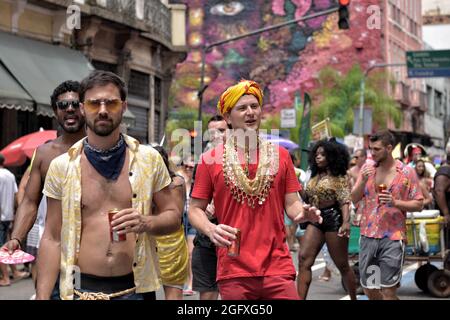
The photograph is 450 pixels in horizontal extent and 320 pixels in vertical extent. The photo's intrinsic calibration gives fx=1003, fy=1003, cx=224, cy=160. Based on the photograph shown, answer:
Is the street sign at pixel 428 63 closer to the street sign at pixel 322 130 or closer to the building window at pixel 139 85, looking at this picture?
the building window at pixel 139 85

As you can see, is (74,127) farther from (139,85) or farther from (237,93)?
(139,85)

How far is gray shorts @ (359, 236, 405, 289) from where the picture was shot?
29.9ft

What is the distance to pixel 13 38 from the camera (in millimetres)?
20453

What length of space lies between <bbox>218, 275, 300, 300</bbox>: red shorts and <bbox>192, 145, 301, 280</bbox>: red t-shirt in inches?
1.6

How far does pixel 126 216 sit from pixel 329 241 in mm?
5666

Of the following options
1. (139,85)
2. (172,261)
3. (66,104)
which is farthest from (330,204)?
(139,85)

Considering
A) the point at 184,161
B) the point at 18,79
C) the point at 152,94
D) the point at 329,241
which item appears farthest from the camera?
the point at 152,94

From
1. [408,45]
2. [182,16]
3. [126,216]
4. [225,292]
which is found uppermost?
[408,45]

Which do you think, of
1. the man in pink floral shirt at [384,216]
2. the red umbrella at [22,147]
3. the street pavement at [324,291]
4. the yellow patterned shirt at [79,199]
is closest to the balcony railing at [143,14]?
the red umbrella at [22,147]

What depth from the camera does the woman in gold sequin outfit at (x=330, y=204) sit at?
10125mm

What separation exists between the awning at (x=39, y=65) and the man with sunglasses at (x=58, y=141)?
41.8ft

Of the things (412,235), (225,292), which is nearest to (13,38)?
(412,235)
